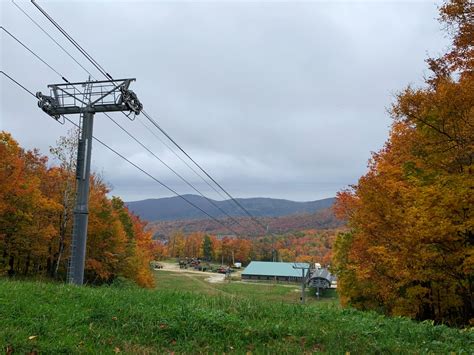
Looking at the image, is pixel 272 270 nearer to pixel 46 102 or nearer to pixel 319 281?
pixel 319 281

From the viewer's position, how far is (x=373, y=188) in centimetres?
1588

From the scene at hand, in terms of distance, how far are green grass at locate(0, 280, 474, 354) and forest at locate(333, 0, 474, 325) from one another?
3387mm

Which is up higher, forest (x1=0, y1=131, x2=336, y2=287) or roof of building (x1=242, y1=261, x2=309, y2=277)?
forest (x1=0, y1=131, x2=336, y2=287)

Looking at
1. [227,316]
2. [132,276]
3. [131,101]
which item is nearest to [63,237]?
[132,276]

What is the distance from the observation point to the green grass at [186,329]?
6.41 m

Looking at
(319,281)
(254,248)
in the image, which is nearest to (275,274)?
(319,281)

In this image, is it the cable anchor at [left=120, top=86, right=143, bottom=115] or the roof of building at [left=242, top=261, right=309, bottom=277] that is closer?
the cable anchor at [left=120, top=86, right=143, bottom=115]

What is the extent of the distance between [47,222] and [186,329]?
23727 mm

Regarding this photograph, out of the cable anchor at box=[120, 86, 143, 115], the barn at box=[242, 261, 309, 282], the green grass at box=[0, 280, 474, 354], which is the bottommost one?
the barn at box=[242, 261, 309, 282]

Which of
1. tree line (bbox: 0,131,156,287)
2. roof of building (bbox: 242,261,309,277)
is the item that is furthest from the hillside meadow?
roof of building (bbox: 242,261,309,277)

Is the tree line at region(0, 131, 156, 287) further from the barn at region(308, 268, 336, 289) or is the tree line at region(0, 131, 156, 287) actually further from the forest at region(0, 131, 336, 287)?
the barn at region(308, 268, 336, 289)

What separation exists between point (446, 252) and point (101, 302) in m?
10.1

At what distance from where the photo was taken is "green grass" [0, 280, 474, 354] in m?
6.41

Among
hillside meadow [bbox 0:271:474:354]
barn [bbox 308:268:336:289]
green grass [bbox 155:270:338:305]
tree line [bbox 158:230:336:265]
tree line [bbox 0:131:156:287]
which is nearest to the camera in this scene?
hillside meadow [bbox 0:271:474:354]
